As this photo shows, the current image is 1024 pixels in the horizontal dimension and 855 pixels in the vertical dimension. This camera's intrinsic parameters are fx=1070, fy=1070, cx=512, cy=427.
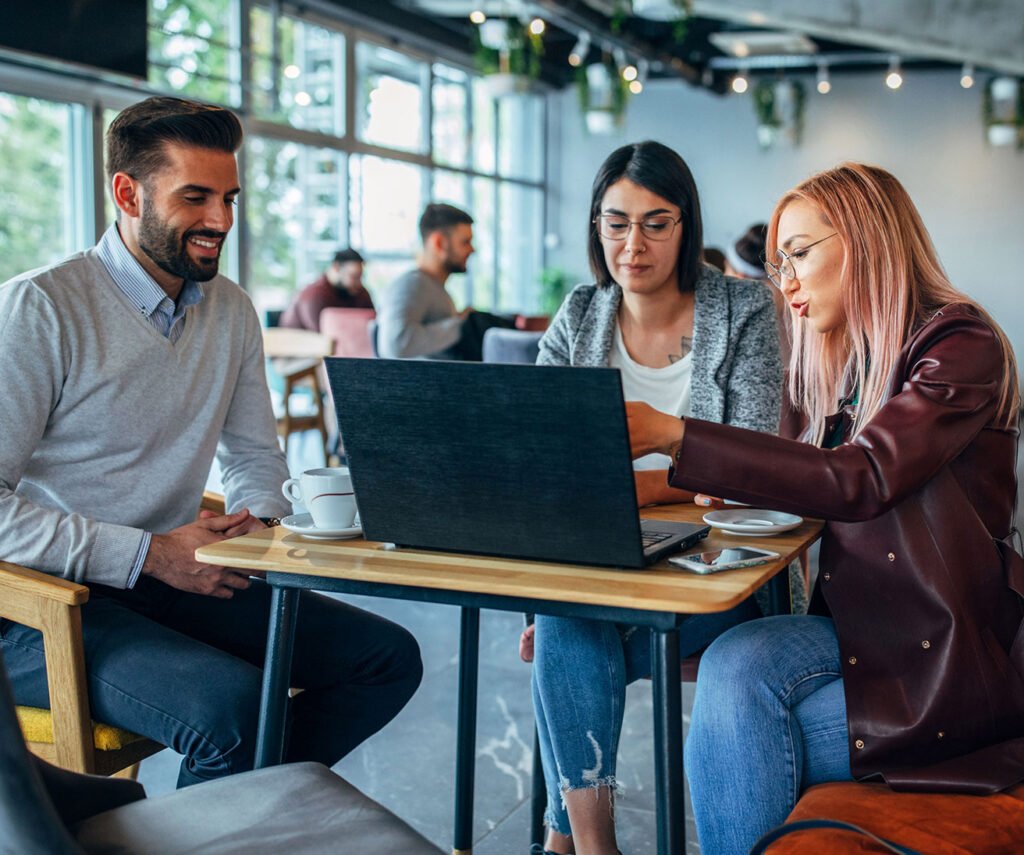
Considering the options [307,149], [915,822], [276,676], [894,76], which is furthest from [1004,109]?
[276,676]

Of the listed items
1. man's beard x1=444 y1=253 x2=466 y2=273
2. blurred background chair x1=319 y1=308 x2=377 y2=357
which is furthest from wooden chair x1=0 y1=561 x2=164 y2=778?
blurred background chair x1=319 y1=308 x2=377 y2=357

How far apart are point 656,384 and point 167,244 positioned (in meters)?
0.93

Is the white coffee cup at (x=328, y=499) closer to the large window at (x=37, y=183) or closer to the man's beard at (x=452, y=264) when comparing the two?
the man's beard at (x=452, y=264)

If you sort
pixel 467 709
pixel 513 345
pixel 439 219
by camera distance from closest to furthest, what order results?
pixel 467 709 → pixel 513 345 → pixel 439 219

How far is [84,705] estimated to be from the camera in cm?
144

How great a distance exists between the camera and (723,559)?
118cm

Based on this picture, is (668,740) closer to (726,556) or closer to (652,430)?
(726,556)

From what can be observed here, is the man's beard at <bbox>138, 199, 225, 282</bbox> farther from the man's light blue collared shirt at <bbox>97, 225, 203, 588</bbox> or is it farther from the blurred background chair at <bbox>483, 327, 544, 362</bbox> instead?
the blurred background chair at <bbox>483, 327, 544, 362</bbox>

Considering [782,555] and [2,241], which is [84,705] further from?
[2,241]

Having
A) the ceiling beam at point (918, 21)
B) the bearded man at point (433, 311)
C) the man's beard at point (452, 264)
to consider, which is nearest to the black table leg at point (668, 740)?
the bearded man at point (433, 311)

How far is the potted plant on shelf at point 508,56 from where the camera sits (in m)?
8.29

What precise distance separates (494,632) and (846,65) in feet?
33.1

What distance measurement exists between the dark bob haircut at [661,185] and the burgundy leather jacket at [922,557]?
803 millimetres

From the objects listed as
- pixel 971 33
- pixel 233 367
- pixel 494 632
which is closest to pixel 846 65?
pixel 971 33
